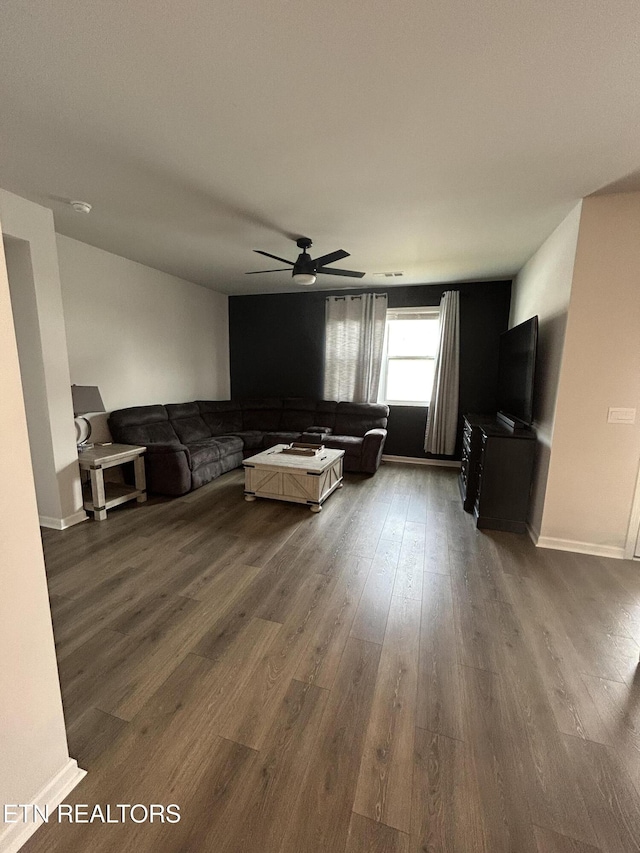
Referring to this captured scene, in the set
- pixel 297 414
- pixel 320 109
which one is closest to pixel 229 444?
pixel 297 414

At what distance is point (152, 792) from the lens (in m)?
1.17

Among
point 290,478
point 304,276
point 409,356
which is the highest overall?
point 304,276

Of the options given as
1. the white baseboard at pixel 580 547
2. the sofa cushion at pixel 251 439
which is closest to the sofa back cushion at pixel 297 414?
the sofa cushion at pixel 251 439

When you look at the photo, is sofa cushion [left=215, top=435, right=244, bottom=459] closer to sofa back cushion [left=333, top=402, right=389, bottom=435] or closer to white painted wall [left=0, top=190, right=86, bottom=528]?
sofa back cushion [left=333, top=402, right=389, bottom=435]

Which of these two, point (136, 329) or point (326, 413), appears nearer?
point (136, 329)

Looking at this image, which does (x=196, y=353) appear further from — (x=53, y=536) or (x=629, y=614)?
(x=629, y=614)

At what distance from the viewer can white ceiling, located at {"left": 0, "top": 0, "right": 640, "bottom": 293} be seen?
47.9 inches

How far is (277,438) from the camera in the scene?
5.20m

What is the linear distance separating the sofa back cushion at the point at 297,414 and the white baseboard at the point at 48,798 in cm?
459

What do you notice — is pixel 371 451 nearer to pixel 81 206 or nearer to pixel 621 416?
pixel 621 416

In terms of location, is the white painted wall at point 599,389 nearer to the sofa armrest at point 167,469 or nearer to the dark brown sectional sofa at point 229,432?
the dark brown sectional sofa at point 229,432

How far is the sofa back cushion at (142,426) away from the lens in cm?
393

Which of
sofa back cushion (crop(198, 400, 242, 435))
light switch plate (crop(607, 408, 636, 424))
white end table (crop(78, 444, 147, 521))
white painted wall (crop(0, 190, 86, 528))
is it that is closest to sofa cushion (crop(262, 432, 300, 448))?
sofa back cushion (crop(198, 400, 242, 435))

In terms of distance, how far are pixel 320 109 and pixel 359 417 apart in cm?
407
